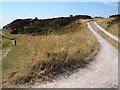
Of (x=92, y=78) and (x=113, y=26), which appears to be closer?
(x=92, y=78)

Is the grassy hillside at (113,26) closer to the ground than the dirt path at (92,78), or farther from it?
farther from it

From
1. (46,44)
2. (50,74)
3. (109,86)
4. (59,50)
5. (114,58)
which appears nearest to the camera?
(109,86)

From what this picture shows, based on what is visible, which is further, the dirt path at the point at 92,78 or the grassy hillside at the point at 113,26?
the grassy hillside at the point at 113,26

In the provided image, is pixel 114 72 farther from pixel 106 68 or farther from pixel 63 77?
pixel 63 77

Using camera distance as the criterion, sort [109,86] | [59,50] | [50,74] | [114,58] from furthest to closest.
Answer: [114,58], [59,50], [50,74], [109,86]

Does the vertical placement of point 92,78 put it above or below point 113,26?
below

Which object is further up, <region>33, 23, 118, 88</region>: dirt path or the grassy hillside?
the grassy hillside

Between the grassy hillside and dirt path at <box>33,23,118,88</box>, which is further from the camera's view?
the grassy hillside

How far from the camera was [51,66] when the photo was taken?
42.7 feet

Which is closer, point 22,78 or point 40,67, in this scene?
point 22,78

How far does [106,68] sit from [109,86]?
2926mm

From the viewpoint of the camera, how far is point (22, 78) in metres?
11.6

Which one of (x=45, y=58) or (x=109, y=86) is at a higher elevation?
(x=45, y=58)

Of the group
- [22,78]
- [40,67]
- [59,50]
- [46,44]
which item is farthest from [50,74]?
[46,44]
